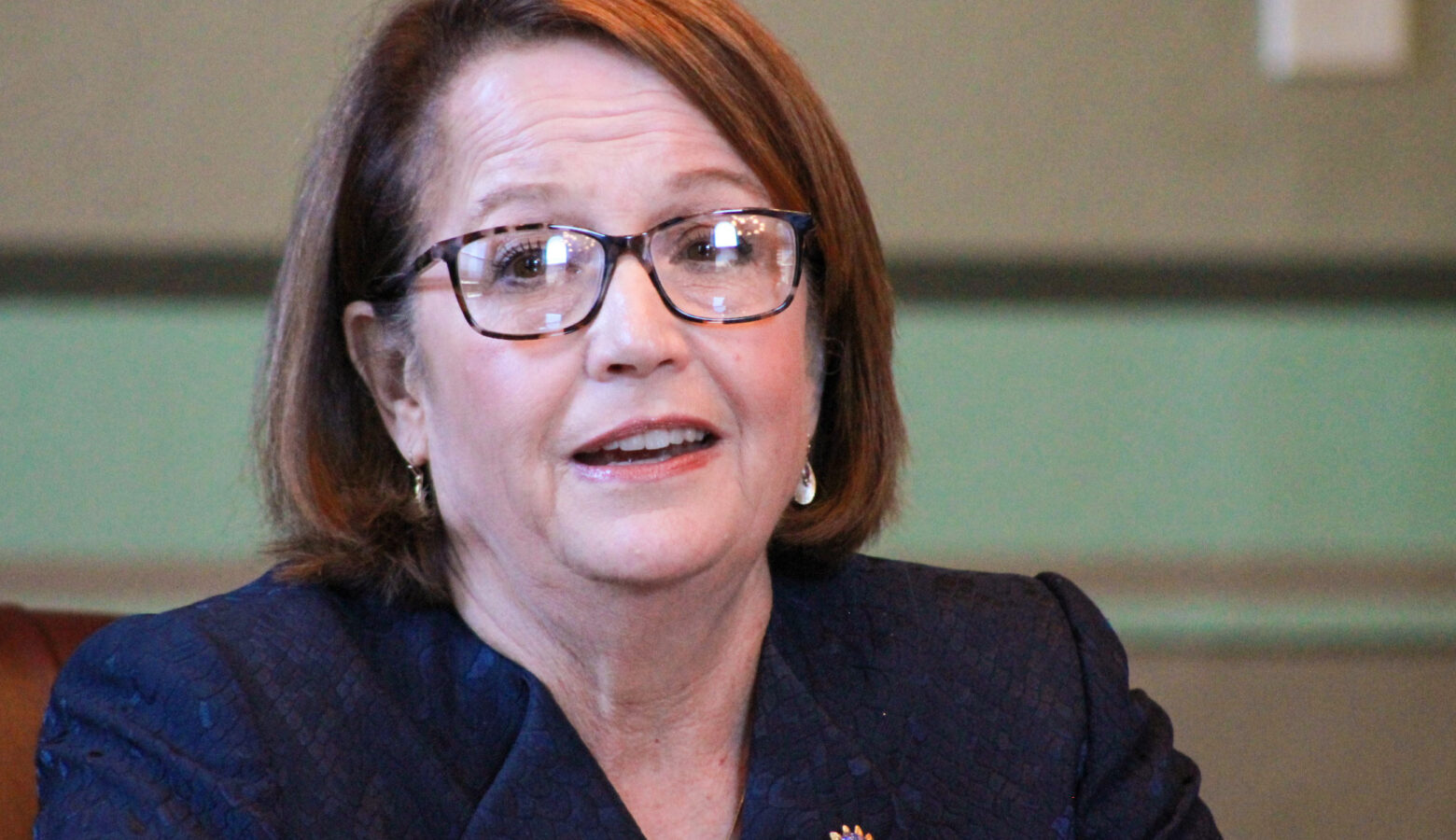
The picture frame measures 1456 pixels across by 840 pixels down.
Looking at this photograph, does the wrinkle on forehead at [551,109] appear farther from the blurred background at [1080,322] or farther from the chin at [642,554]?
the blurred background at [1080,322]

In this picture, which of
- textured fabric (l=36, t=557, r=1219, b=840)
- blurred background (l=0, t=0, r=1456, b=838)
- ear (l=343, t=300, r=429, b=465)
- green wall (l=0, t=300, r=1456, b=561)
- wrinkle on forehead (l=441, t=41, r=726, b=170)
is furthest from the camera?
green wall (l=0, t=300, r=1456, b=561)

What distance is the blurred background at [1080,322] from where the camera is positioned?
250 centimetres

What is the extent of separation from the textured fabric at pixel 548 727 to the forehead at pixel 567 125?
0.42 meters

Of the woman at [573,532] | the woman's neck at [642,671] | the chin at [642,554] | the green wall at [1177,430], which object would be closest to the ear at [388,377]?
the woman at [573,532]

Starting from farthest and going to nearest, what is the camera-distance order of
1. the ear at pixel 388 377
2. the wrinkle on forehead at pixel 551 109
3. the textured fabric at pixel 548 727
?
the ear at pixel 388 377 < the wrinkle on forehead at pixel 551 109 < the textured fabric at pixel 548 727

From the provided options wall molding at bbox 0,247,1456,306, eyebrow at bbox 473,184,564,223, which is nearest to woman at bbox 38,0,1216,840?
eyebrow at bbox 473,184,564,223

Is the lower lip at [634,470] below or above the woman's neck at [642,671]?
above

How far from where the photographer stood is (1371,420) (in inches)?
106

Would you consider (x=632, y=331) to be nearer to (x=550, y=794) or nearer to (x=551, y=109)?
(x=551, y=109)

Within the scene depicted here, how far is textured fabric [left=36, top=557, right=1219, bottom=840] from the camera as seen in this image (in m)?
1.17

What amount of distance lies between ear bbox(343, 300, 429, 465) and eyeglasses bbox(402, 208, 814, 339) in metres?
0.10

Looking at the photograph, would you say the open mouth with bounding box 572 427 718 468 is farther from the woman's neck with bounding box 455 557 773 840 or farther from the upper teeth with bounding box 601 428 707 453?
the woman's neck with bounding box 455 557 773 840

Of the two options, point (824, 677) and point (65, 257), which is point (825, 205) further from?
point (65, 257)

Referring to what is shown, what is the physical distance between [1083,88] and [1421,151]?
61 cm
